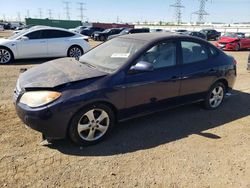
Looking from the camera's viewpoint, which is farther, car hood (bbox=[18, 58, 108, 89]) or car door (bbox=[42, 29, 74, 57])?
car door (bbox=[42, 29, 74, 57])

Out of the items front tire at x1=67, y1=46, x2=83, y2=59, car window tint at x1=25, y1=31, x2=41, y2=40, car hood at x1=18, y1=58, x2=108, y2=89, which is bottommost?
front tire at x1=67, y1=46, x2=83, y2=59

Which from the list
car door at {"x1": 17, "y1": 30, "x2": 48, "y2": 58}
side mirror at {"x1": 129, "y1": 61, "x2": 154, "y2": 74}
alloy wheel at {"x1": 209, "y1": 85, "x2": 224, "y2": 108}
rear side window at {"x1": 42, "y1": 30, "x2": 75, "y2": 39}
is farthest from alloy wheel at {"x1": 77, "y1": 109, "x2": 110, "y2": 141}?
rear side window at {"x1": 42, "y1": 30, "x2": 75, "y2": 39}

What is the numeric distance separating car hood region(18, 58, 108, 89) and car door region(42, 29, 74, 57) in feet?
22.7

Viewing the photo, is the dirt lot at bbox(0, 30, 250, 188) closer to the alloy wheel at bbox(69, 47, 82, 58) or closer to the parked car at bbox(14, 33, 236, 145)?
the parked car at bbox(14, 33, 236, 145)

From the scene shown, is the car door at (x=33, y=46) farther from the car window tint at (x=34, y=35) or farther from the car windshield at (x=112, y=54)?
the car windshield at (x=112, y=54)

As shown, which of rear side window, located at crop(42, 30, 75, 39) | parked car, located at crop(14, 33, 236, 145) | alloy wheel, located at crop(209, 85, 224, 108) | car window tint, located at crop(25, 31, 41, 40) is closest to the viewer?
parked car, located at crop(14, 33, 236, 145)

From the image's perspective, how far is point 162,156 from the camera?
3.59 metres

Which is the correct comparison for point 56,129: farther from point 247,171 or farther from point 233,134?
point 233,134

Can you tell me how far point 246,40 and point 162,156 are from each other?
18.7m

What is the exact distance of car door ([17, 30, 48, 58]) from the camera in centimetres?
1031

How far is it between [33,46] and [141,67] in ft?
26.1

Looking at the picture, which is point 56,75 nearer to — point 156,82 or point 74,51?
point 156,82

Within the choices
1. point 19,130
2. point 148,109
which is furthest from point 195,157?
point 19,130

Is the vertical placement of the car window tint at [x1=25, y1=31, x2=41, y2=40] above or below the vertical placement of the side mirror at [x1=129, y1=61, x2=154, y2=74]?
above
